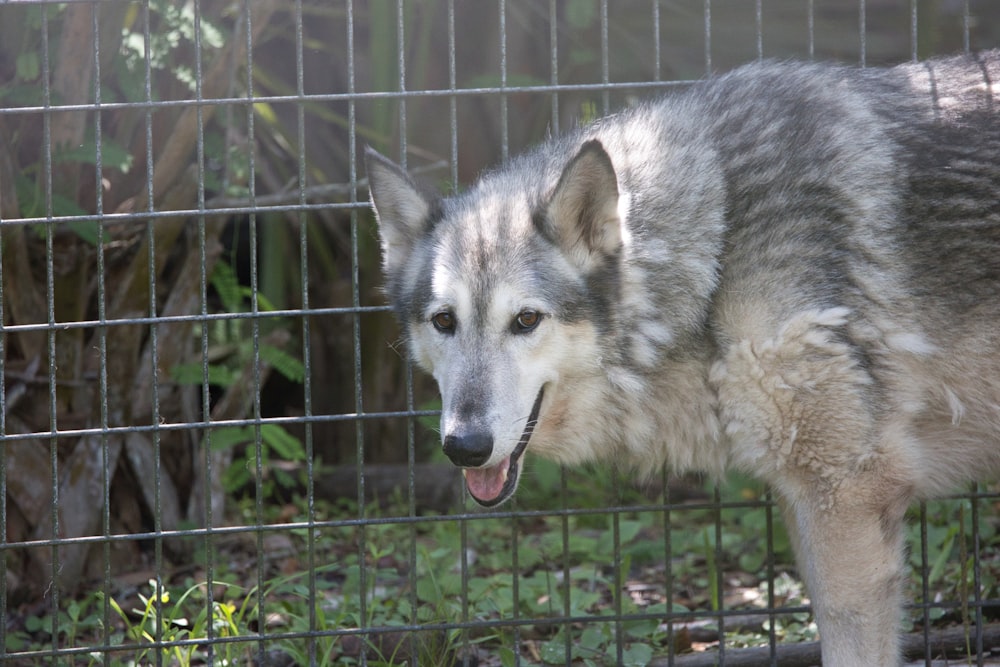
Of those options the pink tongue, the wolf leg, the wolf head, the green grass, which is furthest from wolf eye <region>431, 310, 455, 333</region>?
the wolf leg

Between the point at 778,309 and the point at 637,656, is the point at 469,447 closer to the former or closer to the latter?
the point at 778,309

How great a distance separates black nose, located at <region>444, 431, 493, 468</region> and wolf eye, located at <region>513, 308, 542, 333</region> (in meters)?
0.41

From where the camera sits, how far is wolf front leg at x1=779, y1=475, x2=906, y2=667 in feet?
11.5

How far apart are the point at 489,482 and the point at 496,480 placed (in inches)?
1.0

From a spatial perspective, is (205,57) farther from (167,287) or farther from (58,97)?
(167,287)

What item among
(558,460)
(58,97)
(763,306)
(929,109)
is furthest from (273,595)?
(929,109)

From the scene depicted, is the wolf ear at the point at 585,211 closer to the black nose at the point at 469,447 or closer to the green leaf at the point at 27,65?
the black nose at the point at 469,447

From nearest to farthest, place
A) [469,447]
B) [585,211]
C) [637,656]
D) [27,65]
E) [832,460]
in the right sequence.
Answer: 1. [469,447]
2. [832,460]
3. [585,211]
4. [637,656]
5. [27,65]

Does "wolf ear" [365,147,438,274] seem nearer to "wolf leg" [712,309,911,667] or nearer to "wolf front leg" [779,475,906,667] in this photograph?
"wolf leg" [712,309,911,667]

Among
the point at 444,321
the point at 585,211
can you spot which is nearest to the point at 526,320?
the point at 444,321

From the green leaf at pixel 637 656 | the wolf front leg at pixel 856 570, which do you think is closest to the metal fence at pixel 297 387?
the green leaf at pixel 637 656

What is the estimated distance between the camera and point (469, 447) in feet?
10.9

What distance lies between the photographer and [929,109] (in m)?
3.76

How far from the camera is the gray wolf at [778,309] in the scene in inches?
137
